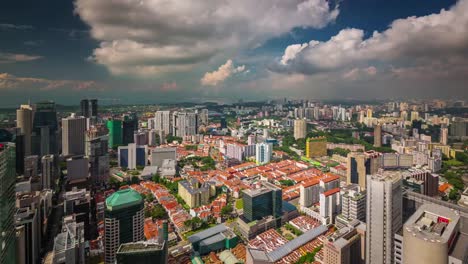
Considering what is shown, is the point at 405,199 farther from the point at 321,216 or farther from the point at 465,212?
the point at 321,216

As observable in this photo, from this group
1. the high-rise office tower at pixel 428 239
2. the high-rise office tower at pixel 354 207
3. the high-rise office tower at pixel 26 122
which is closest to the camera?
the high-rise office tower at pixel 428 239

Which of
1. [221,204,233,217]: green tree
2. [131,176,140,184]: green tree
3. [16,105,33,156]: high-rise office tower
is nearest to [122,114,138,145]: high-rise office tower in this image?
[16,105,33,156]: high-rise office tower

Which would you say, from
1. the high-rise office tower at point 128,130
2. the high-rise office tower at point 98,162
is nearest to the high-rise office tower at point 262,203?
the high-rise office tower at point 98,162

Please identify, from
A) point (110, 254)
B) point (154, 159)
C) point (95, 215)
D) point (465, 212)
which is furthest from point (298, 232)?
point (154, 159)

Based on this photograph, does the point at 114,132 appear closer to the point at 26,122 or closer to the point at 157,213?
the point at 26,122

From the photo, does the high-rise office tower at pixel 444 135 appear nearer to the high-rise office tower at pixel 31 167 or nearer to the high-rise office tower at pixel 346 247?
the high-rise office tower at pixel 346 247

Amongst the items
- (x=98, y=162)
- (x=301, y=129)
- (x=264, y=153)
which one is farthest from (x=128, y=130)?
(x=301, y=129)
